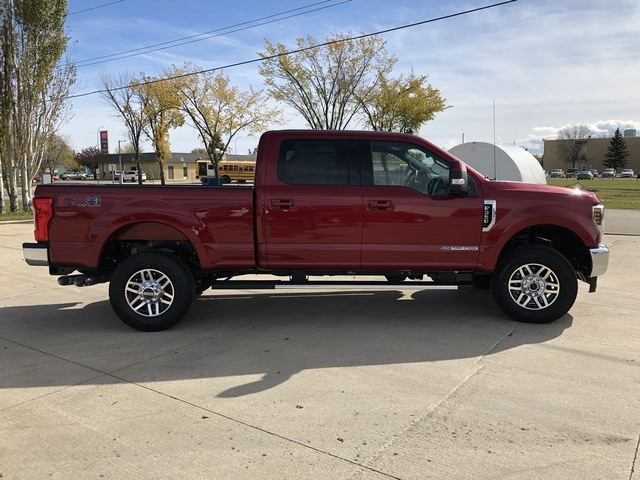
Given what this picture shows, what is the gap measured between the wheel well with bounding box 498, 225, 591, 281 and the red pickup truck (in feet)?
0.45

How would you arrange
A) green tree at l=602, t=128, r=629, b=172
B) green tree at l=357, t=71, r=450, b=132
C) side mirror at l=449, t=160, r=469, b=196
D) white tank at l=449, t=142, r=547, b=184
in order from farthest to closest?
1. green tree at l=602, t=128, r=629, b=172
2. green tree at l=357, t=71, r=450, b=132
3. white tank at l=449, t=142, r=547, b=184
4. side mirror at l=449, t=160, r=469, b=196

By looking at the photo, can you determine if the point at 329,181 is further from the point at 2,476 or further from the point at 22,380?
the point at 2,476

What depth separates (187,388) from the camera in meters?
3.90

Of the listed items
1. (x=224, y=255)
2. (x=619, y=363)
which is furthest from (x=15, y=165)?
(x=619, y=363)

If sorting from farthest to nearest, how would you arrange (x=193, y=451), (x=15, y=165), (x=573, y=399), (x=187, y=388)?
(x=15, y=165) → (x=187, y=388) → (x=573, y=399) → (x=193, y=451)

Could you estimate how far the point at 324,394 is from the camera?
377cm

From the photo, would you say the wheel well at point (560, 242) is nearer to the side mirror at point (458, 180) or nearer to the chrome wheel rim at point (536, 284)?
the chrome wheel rim at point (536, 284)

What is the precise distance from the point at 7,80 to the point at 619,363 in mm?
20446

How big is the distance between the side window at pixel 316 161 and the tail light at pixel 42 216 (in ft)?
7.83

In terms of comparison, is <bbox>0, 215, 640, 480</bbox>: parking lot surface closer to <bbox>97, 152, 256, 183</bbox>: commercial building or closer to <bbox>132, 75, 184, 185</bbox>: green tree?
<bbox>132, 75, 184, 185</bbox>: green tree

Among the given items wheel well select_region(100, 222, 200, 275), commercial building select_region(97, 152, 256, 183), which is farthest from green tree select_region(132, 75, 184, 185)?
commercial building select_region(97, 152, 256, 183)

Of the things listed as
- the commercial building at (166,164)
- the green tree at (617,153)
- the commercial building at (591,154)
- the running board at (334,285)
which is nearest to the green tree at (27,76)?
the running board at (334,285)

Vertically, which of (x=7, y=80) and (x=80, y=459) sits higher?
(x=7, y=80)

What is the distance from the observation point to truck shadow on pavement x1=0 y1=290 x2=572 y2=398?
4266 millimetres
